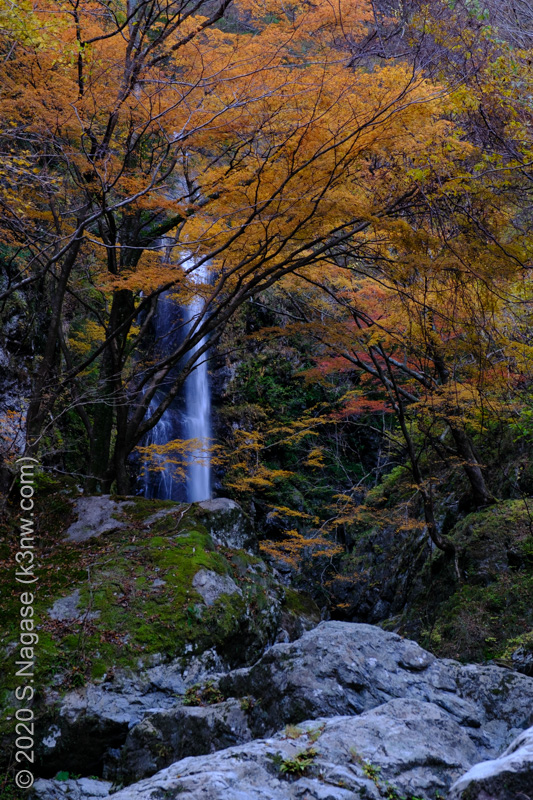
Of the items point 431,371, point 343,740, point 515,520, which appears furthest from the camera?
point 431,371

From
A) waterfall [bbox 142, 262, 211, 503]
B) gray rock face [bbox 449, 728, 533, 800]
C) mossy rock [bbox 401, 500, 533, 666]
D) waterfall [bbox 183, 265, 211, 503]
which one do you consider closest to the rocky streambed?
gray rock face [bbox 449, 728, 533, 800]

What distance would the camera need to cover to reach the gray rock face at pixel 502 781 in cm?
150

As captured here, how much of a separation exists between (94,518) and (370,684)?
3850 millimetres

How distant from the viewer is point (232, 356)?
52.9 ft

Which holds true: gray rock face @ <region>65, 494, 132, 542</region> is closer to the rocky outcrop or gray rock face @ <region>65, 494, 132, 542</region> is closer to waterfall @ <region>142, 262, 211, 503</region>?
the rocky outcrop

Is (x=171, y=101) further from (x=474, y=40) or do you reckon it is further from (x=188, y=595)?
(x=188, y=595)

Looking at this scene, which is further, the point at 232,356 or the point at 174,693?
the point at 232,356

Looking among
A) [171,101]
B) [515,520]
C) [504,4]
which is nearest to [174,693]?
[515,520]

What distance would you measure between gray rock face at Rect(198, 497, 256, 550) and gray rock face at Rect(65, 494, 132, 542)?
1041mm

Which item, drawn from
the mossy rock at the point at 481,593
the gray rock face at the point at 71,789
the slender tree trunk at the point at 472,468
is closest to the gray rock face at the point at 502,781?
Result: the gray rock face at the point at 71,789

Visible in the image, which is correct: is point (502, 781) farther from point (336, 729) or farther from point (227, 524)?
point (227, 524)

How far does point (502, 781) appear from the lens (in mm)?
1531

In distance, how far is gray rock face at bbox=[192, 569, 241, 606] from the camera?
4887 mm

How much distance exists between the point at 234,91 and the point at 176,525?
4.76 metres
